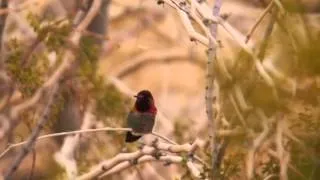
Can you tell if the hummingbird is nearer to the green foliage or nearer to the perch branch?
the perch branch

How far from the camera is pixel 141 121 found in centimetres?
100

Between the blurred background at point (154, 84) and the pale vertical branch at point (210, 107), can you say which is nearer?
the blurred background at point (154, 84)

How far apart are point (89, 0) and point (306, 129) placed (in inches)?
40.4

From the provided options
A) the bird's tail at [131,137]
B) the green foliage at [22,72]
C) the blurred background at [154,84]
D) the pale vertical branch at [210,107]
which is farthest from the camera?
the green foliage at [22,72]

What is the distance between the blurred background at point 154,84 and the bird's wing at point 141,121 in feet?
0.29

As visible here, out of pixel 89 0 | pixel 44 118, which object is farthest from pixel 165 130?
pixel 44 118

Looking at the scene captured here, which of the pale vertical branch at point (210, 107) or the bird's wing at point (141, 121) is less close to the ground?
the pale vertical branch at point (210, 107)

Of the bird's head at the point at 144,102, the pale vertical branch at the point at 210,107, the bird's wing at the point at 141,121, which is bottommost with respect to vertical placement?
the bird's wing at the point at 141,121

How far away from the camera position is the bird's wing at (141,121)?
99 cm

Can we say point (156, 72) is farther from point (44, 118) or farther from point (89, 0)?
point (44, 118)


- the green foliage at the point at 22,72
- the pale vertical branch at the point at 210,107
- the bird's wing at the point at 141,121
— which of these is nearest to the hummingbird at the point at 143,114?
the bird's wing at the point at 141,121

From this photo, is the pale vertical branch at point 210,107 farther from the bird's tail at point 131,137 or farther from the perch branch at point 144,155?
the bird's tail at point 131,137

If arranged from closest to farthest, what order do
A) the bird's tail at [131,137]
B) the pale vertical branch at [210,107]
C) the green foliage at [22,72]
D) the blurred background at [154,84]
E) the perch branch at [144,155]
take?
1. the blurred background at [154,84]
2. the pale vertical branch at [210,107]
3. the perch branch at [144,155]
4. the bird's tail at [131,137]
5. the green foliage at [22,72]

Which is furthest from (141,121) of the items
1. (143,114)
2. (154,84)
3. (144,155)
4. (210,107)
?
(154,84)
